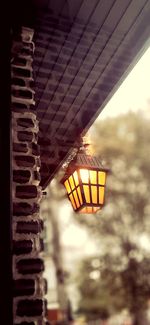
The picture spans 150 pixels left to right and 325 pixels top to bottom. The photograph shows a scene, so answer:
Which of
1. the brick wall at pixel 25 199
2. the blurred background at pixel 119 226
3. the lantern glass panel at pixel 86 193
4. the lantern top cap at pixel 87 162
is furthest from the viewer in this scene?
the blurred background at pixel 119 226

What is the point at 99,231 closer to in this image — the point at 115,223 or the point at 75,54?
the point at 115,223

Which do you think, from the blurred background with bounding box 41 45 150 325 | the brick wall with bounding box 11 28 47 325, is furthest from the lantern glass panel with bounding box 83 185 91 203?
the blurred background with bounding box 41 45 150 325

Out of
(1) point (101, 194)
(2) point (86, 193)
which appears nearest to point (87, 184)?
(2) point (86, 193)

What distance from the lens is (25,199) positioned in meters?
2.73

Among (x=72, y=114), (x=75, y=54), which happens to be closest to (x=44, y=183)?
(x=72, y=114)

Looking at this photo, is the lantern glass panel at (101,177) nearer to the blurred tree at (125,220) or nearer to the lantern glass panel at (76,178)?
the lantern glass panel at (76,178)

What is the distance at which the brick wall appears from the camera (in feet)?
7.91

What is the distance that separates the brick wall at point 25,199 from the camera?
241 cm

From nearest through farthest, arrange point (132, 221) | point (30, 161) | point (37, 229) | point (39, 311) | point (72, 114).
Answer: point (39, 311) → point (37, 229) → point (30, 161) → point (72, 114) → point (132, 221)

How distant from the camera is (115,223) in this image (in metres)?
20.7

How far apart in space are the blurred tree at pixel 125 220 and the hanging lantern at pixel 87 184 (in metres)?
15.8

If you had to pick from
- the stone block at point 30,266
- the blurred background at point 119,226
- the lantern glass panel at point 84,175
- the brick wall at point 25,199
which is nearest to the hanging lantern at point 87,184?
the lantern glass panel at point 84,175

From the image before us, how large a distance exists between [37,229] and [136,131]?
20.3 metres

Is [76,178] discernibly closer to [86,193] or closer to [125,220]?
[86,193]
